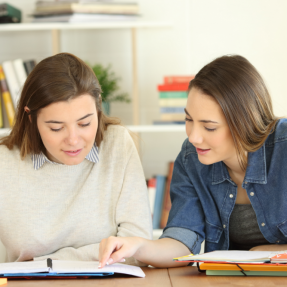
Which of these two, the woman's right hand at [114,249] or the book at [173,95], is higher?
the book at [173,95]

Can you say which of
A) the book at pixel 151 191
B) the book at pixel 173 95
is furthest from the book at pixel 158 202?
the book at pixel 173 95

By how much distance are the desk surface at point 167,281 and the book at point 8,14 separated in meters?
1.59

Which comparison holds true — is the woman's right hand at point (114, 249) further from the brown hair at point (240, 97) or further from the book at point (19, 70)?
the book at point (19, 70)

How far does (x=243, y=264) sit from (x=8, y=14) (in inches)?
70.5

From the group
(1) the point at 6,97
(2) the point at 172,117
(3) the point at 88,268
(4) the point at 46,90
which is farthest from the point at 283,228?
(1) the point at 6,97

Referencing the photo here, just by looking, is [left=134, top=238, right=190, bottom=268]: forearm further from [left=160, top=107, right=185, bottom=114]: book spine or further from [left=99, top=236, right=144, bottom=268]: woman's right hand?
[left=160, top=107, right=185, bottom=114]: book spine

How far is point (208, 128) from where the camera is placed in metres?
1.11

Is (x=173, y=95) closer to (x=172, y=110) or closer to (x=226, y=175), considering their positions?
(x=172, y=110)

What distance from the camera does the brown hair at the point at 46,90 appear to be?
1.15m

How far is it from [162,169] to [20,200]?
3.86ft

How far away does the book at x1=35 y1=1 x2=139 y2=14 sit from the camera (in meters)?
2.02

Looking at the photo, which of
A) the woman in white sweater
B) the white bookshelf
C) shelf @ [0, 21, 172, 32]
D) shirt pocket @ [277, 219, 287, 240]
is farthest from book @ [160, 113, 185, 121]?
shirt pocket @ [277, 219, 287, 240]

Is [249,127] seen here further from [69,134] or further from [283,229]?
[69,134]

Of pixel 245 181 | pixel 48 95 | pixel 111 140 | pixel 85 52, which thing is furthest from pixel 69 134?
pixel 85 52
